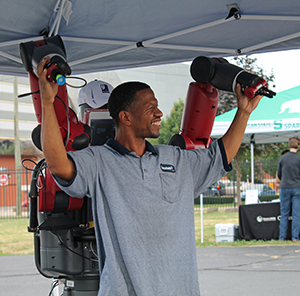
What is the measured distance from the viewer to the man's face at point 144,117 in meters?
2.11

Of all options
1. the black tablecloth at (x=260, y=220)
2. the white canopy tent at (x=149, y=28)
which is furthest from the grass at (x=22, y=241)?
the white canopy tent at (x=149, y=28)

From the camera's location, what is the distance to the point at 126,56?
13.7 ft

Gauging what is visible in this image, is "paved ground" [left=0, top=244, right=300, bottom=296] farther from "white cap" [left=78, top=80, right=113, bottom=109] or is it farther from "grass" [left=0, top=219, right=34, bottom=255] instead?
"white cap" [left=78, top=80, right=113, bottom=109]

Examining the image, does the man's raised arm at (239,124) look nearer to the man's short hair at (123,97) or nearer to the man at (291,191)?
the man's short hair at (123,97)

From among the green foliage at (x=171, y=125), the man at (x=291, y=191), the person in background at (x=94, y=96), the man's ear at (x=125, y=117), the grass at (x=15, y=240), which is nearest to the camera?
the man's ear at (x=125, y=117)

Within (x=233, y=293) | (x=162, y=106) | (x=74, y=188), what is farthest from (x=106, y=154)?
(x=162, y=106)

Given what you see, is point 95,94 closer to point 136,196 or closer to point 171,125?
point 136,196

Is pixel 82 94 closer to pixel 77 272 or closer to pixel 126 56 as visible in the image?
pixel 126 56

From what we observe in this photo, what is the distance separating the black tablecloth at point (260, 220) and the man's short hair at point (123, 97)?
6.50m

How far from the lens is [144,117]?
2.11 metres

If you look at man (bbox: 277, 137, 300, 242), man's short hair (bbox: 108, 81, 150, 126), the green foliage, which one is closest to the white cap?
man's short hair (bbox: 108, 81, 150, 126)

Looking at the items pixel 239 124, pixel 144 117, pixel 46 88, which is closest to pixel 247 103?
pixel 239 124

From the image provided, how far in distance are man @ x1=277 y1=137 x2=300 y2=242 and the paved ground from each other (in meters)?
0.54

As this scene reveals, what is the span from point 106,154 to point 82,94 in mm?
1576
